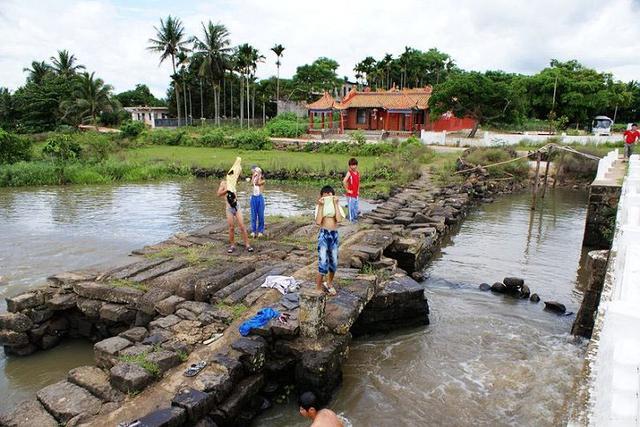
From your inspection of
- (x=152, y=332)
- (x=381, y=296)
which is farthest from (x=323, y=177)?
(x=152, y=332)

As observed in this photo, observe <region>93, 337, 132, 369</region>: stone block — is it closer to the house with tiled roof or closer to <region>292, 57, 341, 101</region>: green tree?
the house with tiled roof

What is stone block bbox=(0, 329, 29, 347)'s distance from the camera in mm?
7168

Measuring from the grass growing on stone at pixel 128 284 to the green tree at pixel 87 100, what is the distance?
135 ft

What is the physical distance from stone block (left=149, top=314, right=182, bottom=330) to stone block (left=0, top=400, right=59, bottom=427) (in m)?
1.79

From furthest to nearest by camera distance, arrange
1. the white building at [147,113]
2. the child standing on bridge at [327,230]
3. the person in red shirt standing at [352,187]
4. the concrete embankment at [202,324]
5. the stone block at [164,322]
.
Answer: the white building at [147,113]
the person in red shirt standing at [352,187]
the child standing on bridge at [327,230]
the stone block at [164,322]
the concrete embankment at [202,324]

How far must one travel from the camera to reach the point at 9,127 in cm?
4703

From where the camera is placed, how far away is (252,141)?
3725cm

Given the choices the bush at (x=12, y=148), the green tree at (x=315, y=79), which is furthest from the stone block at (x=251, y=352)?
the green tree at (x=315, y=79)

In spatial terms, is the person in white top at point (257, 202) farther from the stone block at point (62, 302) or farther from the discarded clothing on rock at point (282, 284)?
the stone block at point (62, 302)

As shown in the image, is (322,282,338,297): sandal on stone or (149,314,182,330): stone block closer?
(149,314,182,330): stone block

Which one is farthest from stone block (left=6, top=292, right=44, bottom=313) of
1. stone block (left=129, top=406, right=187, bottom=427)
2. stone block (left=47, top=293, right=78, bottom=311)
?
stone block (left=129, top=406, right=187, bottom=427)

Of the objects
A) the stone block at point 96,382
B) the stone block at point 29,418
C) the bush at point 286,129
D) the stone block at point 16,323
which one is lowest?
the stone block at point 16,323

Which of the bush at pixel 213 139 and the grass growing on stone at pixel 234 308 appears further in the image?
the bush at pixel 213 139

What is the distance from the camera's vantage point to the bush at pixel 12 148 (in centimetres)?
2552
